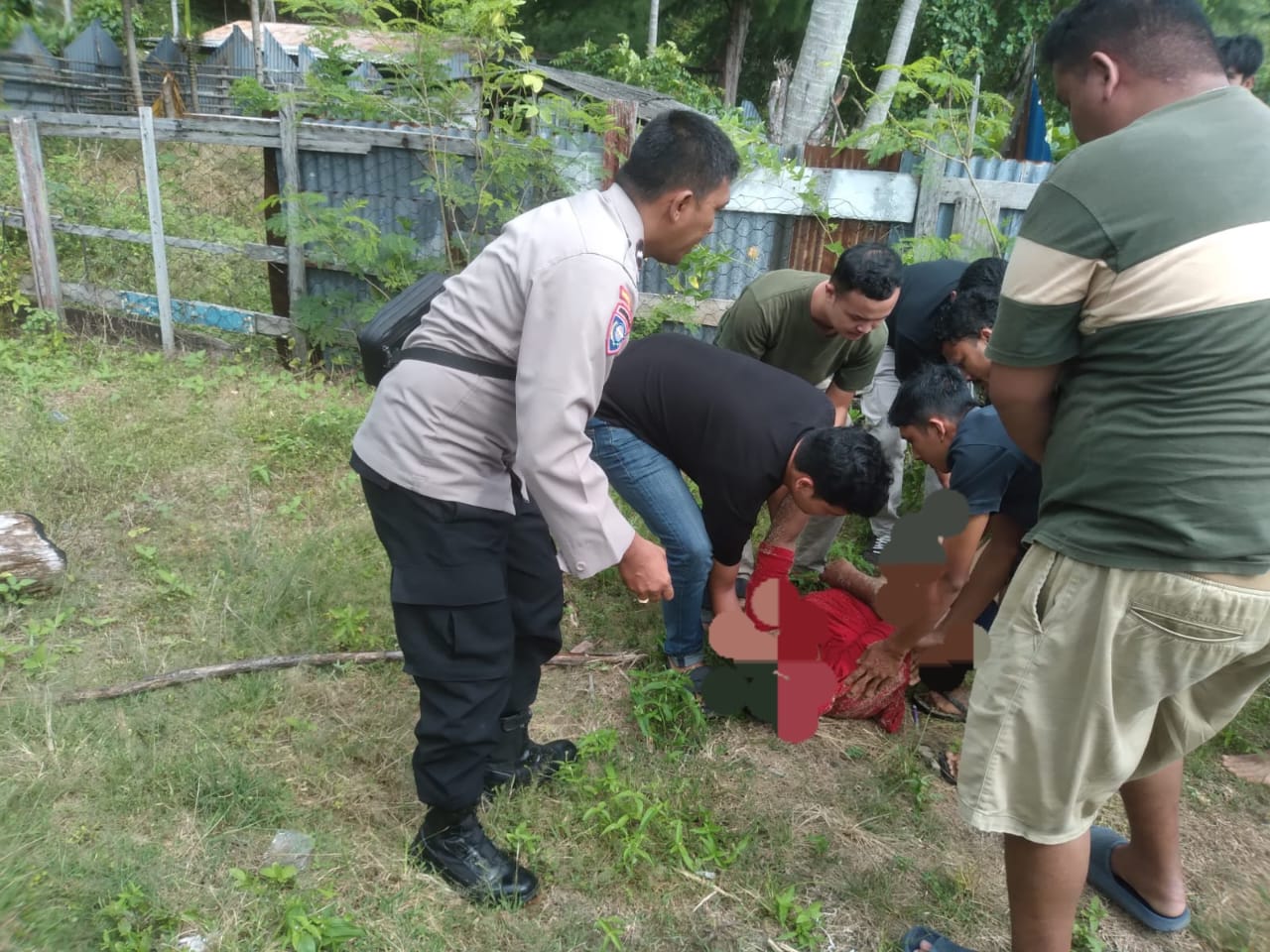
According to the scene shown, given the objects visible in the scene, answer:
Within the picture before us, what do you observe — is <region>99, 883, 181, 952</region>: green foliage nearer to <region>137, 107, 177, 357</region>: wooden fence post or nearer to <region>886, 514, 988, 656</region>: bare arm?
<region>886, 514, 988, 656</region>: bare arm

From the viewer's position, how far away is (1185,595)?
59.6 inches

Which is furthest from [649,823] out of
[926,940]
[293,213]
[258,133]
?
[258,133]

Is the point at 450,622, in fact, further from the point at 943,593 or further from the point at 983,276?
the point at 983,276

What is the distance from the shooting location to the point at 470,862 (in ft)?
7.26

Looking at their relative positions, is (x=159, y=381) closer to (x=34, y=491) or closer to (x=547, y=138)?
(x=34, y=491)

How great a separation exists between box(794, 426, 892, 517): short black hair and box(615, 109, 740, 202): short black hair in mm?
869

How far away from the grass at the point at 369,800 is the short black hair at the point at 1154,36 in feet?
6.51

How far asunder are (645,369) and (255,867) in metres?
1.81

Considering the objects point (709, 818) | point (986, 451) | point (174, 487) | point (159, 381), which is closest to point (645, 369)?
point (986, 451)

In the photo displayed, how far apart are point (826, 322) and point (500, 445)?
5.78 ft

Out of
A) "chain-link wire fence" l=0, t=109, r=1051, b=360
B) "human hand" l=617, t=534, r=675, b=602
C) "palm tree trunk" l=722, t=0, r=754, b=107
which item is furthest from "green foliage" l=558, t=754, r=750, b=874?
"palm tree trunk" l=722, t=0, r=754, b=107

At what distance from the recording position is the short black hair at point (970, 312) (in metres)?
2.83

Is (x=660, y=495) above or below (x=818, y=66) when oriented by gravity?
below

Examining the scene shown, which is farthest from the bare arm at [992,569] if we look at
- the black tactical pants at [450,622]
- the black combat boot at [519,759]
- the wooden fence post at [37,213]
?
the wooden fence post at [37,213]
